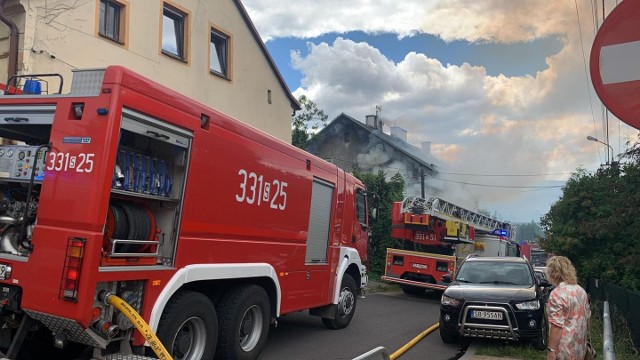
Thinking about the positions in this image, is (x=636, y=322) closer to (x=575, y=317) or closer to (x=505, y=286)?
(x=505, y=286)

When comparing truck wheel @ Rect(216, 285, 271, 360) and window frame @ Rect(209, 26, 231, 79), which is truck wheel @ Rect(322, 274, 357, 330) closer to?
truck wheel @ Rect(216, 285, 271, 360)

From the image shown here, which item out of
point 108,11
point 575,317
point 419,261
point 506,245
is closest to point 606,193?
point 419,261

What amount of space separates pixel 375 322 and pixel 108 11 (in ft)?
29.7

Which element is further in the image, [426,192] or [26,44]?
[426,192]

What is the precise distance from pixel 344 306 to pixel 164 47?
26.8 feet

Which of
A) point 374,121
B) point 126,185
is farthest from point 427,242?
point 374,121

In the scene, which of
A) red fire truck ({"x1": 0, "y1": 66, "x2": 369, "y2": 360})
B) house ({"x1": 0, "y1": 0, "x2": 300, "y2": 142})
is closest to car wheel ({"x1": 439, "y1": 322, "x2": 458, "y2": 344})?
red fire truck ({"x1": 0, "y1": 66, "x2": 369, "y2": 360})

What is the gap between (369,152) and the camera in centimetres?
3478

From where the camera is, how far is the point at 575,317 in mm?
4801

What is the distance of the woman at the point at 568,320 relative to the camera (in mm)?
4734

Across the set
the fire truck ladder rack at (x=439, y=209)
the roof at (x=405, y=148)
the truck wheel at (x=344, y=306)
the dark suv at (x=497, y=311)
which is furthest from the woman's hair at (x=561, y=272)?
the roof at (x=405, y=148)

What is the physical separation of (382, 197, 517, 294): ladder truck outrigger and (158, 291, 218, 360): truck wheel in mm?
10192

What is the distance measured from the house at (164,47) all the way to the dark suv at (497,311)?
720cm

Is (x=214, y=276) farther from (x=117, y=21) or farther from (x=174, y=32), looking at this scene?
(x=174, y=32)
